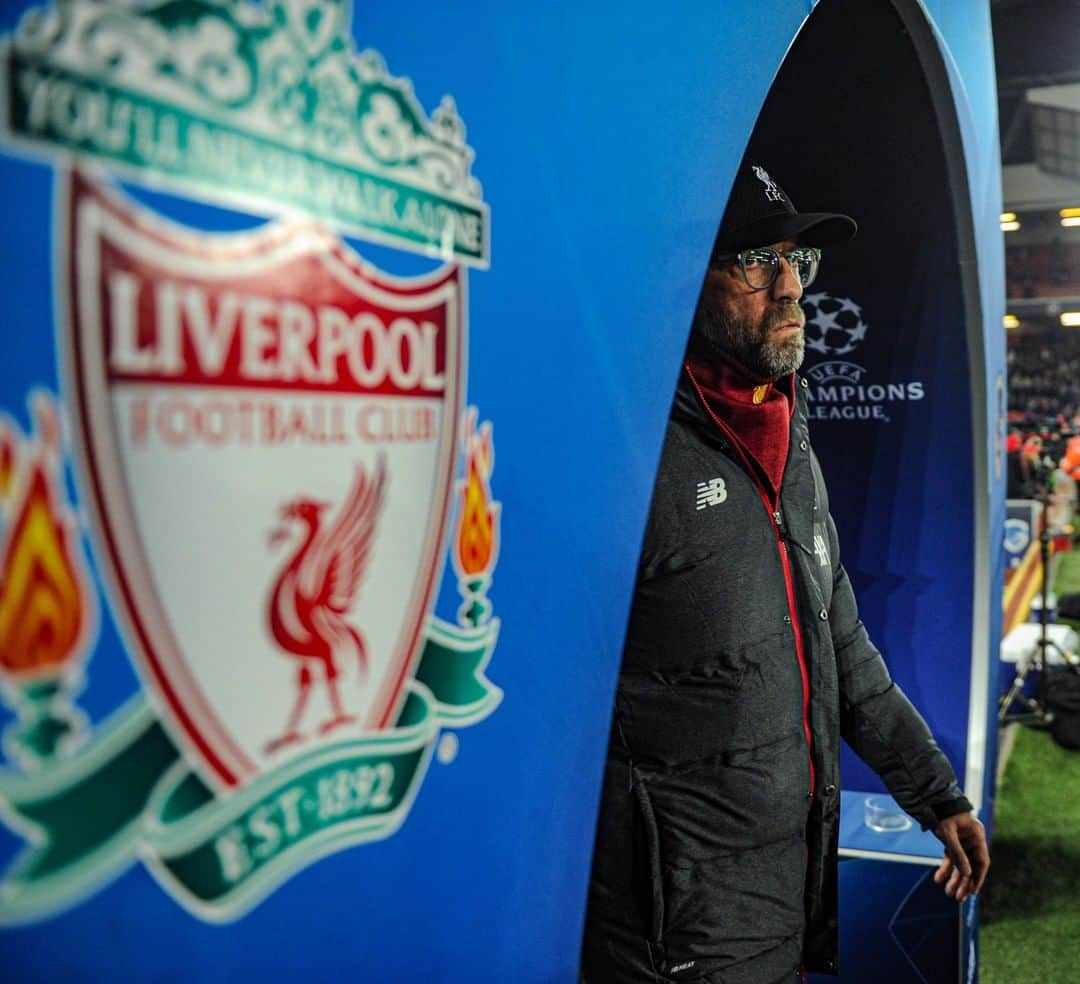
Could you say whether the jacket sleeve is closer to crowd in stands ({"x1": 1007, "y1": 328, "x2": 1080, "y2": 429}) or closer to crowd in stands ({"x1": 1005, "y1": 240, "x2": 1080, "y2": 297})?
crowd in stands ({"x1": 1007, "y1": 328, "x2": 1080, "y2": 429})

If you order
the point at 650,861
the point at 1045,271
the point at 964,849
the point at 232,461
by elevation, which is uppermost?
the point at 1045,271

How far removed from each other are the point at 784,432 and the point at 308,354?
43.0 inches

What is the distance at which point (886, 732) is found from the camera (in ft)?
5.81

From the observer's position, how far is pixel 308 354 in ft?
1.96

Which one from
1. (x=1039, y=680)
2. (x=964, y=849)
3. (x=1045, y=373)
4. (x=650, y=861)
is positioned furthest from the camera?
(x=1045, y=373)

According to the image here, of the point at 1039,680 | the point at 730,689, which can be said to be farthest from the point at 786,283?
the point at 1039,680

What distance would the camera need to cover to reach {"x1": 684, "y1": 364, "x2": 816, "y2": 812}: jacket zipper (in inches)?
58.2

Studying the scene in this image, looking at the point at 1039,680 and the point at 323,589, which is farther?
the point at 1039,680

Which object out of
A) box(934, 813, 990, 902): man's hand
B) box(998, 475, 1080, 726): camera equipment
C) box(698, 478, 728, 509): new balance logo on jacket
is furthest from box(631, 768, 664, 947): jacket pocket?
box(998, 475, 1080, 726): camera equipment

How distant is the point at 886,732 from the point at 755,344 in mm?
708

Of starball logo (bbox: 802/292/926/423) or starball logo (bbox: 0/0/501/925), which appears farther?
starball logo (bbox: 802/292/926/423)

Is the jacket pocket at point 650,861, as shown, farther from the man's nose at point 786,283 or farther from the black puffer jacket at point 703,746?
the man's nose at point 786,283

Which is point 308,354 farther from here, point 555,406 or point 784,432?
point 784,432

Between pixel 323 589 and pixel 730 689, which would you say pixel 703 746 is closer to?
pixel 730 689
